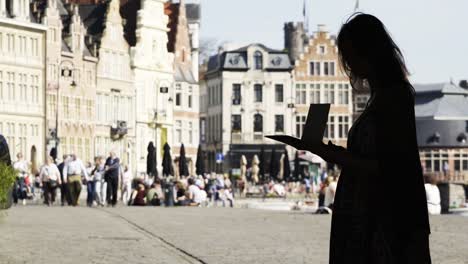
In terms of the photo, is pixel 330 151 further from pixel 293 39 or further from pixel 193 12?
pixel 293 39

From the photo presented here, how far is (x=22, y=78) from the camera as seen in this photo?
90.1 m

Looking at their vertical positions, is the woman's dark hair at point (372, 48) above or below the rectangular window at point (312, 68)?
below

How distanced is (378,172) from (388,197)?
0.34 ft

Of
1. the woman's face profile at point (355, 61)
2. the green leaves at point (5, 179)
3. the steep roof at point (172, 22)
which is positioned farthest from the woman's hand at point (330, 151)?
the steep roof at point (172, 22)

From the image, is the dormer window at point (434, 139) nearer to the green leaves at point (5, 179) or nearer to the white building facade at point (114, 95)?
the white building facade at point (114, 95)

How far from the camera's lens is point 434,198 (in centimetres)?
3594

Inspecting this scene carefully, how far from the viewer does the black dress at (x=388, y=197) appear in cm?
646

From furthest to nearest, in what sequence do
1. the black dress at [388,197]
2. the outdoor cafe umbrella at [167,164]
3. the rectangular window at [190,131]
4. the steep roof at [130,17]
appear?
the rectangular window at [190,131] < the steep roof at [130,17] < the outdoor cafe umbrella at [167,164] < the black dress at [388,197]

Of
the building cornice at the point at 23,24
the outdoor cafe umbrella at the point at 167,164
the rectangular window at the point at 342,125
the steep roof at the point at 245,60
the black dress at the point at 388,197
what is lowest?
the black dress at the point at 388,197

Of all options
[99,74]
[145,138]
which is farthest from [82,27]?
[145,138]

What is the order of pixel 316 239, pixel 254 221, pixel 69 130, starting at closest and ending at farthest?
Answer: pixel 316 239 → pixel 254 221 → pixel 69 130

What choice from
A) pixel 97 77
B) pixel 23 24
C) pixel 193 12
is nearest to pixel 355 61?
pixel 23 24

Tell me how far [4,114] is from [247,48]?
44283 millimetres

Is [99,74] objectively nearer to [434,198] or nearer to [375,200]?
[434,198]
